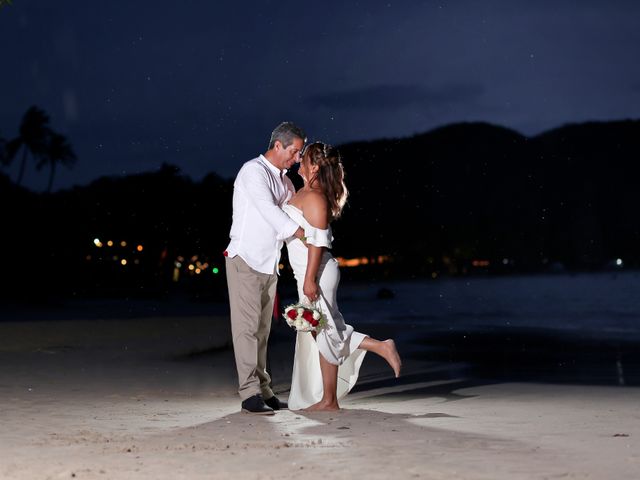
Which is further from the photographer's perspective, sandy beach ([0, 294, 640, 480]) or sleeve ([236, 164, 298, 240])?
sleeve ([236, 164, 298, 240])

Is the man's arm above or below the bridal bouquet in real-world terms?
above

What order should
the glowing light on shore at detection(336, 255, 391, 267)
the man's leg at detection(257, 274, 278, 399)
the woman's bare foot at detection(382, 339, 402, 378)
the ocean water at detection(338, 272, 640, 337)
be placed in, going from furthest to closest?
the glowing light on shore at detection(336, 255, 391, 267) < the ocean water at detection(338, 272, 640, 337) < the woman's bare foot at detection(382, 339, 402, 378) < the man's leg at detection(257, 274, 278, 399)

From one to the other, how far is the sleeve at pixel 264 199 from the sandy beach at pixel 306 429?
1.35m

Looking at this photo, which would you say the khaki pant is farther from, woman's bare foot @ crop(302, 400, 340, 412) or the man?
woman's bare foot @ crop(302, 400, 340, 412)

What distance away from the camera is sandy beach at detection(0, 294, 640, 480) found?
18.2 feet

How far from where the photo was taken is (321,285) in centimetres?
828

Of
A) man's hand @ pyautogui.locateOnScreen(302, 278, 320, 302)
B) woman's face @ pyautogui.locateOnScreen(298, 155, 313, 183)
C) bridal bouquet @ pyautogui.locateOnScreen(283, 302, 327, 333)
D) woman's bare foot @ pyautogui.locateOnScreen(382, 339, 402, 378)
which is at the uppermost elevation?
woman's face @ pyautogui.locateOnScreen(298, 155, 313, 183)

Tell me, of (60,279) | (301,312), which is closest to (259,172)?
(301,312)

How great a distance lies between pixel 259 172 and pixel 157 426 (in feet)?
6.50

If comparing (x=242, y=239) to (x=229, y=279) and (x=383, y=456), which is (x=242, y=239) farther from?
(x=383, y=456)

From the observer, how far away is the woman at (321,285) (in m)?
8.16

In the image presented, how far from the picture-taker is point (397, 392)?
34.2ft

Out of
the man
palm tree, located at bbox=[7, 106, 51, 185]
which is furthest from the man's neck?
→ palm tree, located at bbox=[7, 106, 51, 185]

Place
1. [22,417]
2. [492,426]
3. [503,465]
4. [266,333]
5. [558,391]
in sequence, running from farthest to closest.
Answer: [558,391]
[266,333]
[22,417]
[492,426]
[503,465]
